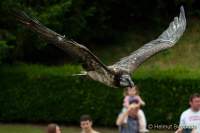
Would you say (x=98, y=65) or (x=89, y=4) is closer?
(x=98, y=65)

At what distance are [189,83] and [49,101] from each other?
12.4 feet

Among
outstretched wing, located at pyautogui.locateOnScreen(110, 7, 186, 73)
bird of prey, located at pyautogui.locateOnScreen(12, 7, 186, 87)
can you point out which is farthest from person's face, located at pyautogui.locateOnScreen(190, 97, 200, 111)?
outstretched wing, located at pyautogui.locateOnScreen(110, 7, 186, 73)

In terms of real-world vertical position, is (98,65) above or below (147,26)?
below

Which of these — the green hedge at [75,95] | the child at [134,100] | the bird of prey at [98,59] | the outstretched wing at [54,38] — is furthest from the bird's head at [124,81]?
the green hedge at [75,95]

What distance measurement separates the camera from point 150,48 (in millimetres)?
12883

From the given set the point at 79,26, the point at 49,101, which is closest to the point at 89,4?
the point at 79,26

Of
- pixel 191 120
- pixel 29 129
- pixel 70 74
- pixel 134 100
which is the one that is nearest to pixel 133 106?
pixel 134 100

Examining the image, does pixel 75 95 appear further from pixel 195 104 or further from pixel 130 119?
pixel 195 104

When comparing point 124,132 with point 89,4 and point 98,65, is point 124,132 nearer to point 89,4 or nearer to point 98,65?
point 98,65

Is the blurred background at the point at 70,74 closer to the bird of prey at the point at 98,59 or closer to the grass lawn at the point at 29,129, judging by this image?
the grass lawn at the point at 29,129

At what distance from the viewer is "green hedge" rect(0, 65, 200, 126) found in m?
19.1

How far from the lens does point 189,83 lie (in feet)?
62.4

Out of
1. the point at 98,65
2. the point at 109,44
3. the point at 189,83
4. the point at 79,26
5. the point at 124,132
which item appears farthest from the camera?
the point at 109,44

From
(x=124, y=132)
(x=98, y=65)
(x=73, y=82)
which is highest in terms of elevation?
(x=73, y=82)
